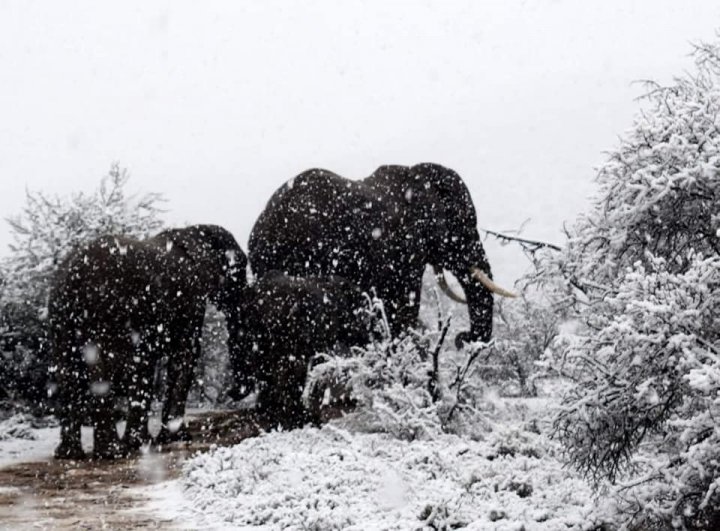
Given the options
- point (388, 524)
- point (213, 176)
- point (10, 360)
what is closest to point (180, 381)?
point (10, 360)

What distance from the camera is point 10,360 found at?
15.3 metres

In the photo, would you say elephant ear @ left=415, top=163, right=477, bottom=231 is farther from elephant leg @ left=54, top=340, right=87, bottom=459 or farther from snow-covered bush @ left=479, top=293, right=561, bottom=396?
elephant leg @ left=54, top=340, right=87, bottom=459

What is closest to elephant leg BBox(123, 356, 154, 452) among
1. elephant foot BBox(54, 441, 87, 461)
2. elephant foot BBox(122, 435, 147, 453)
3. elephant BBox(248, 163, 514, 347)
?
elephant foot BBox(122, 435, 147, 453)

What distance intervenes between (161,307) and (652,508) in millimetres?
7946

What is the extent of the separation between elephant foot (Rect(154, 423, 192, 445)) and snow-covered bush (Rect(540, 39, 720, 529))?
7.16 metres

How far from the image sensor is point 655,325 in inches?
194

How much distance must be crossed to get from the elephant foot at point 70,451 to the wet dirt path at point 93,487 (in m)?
0.14

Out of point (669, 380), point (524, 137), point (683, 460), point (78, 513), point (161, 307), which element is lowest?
point (78, 513)

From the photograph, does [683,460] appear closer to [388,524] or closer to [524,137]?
[388,524]

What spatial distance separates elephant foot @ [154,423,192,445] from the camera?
40.3ft

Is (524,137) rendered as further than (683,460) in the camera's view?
Yes

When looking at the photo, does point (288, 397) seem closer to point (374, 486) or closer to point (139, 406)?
point (139, 406)

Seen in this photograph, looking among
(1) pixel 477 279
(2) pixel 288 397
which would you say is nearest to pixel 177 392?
(2) pixel 288 397

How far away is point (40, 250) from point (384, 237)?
21.9 ft
